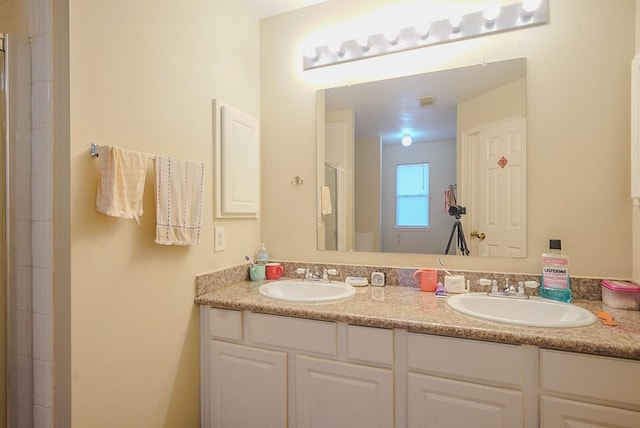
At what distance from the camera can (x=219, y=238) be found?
68.9 inches

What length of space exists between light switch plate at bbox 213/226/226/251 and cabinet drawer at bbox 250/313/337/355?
0.44 meters

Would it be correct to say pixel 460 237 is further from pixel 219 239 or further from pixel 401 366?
pixel 219 239

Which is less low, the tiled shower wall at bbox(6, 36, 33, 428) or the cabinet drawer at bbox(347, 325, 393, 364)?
the tiled shower wall at bbox(6, 36, 33, 428)

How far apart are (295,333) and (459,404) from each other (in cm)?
66

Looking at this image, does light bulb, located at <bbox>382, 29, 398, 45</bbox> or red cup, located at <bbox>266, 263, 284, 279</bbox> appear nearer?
light bulb, located at <bbox>382, 29, 398, 45</bbox>

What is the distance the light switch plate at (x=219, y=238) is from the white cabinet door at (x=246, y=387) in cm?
46

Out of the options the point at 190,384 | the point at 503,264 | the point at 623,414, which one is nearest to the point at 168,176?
the point at 190,384

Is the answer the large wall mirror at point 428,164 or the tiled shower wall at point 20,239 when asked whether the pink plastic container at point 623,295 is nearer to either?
the large wall mirror at point 428,164

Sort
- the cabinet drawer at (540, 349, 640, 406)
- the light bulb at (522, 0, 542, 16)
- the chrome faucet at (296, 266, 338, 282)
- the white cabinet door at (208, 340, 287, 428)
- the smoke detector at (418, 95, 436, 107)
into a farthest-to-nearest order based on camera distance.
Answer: the chrome faucet at (296, 266, 338, 282)
the smoke detector at (418, 95, 436, 107)
the light bulb at (522, 0, 542, 16)
the white cabinet door at (208, 340, 287, 428)
the cabinet drawer at (540, 349, 640, 406)

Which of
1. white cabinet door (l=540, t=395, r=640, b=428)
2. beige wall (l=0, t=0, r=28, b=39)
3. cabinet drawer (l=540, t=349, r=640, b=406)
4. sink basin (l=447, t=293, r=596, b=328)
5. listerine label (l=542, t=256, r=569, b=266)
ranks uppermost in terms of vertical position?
beige wall (l=0, t=0, r=28, b=39)

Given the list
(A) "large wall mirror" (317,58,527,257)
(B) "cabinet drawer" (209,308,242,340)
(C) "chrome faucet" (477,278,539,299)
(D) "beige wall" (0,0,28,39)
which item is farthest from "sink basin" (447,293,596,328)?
(D) "beige wall" (0,0,28,39)

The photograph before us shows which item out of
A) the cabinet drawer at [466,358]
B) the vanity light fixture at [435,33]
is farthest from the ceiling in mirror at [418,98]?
the cabinet drawer at [466,358]

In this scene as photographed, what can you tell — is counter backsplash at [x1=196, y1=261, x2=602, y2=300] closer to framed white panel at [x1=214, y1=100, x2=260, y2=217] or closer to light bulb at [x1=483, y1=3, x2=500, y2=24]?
framed white panel at [x1=214, y1=100, x2=260, y2=217]

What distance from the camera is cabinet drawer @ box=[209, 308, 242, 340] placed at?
150cm
